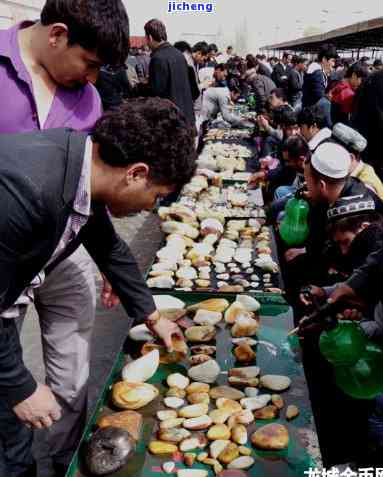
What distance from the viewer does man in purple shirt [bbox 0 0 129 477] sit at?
115 centimetres

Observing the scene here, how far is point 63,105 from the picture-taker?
4.29 ft

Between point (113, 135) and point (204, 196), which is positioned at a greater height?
point (113, 135)

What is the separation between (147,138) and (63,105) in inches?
19.0

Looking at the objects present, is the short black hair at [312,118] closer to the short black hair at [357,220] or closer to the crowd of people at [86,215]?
the crowd of people at [86,215]

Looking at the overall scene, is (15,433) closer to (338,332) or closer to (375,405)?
(338,332)

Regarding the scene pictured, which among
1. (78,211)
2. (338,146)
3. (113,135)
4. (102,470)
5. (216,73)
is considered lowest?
(216,73)

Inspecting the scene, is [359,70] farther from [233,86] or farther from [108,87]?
[233,86]

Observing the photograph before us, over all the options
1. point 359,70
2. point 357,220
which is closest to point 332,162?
point 357,220

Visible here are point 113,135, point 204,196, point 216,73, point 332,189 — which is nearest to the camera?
point 113,135

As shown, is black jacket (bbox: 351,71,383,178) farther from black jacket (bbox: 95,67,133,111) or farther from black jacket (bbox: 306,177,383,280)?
black jacket (bbox: 95,67,133,111)

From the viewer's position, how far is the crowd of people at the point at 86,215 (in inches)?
36.0

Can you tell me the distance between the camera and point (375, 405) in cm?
152

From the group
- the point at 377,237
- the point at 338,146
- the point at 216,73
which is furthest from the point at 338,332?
the point at 216,73

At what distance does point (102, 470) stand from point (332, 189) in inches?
51.6
